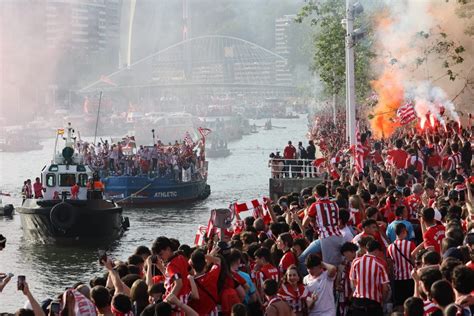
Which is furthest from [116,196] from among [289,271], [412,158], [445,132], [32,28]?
[32,28]

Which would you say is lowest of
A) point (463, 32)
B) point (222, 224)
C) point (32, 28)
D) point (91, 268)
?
point (91, 268)

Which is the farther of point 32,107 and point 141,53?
point 141,53

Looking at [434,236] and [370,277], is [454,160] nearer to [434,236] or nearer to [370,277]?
[434,236]

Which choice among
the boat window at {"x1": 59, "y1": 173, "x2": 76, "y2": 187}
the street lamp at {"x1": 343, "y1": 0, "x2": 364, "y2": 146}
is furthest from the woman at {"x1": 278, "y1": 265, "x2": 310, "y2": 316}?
the boat window at {"x1": 59, "y1": 173, "x2": 76, "y2": 187}

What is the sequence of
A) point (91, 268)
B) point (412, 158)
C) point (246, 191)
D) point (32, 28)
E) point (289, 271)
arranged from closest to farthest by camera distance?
point (289, 271), point (412, 158), point (91, 268), point (246, 191), point (32, 28)

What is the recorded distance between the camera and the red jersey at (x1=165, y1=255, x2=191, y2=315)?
38.8 feet

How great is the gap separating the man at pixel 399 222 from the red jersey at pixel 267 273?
76.8 inches

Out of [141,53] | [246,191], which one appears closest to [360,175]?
[246,191]

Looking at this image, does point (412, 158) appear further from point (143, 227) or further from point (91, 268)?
point (143, 227)

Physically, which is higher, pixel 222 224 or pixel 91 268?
pixel 222 224

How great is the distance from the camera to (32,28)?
462ft

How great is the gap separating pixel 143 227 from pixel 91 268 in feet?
35.0

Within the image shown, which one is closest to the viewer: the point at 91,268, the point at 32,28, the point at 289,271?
the point at 289,271

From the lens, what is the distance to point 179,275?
39.0 ft
